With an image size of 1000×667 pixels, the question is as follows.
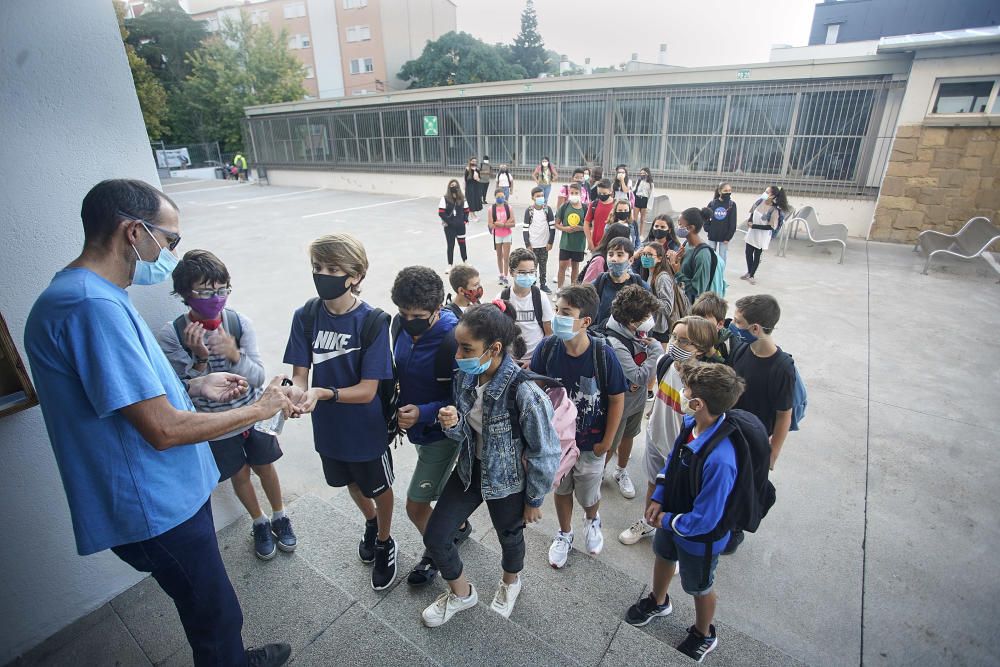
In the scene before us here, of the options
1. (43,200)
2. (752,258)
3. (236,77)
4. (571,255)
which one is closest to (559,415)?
(43,200)

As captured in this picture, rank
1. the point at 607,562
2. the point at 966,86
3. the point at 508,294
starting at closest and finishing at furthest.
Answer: the point at 607,562
the point at 508,294
the point at 966,86

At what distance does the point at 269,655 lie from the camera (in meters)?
2.02

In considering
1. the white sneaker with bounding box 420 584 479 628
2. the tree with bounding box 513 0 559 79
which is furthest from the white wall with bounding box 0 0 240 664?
the tree with bounding box 513 0 559 79

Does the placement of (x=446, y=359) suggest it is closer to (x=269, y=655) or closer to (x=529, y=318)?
(x=269, y=655)

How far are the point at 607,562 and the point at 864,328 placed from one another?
558 cm

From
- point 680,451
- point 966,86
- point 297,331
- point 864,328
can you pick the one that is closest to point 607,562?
point 680,451

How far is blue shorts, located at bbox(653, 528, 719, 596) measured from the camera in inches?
84.7

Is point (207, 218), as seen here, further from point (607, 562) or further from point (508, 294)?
point (607, 562)

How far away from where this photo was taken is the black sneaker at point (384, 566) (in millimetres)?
2484

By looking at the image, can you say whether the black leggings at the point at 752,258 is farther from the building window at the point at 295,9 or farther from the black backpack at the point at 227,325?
the building window at the point at 295,9

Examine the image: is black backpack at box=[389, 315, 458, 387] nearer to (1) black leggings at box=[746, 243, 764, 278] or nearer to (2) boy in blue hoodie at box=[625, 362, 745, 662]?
(2) boy in blue hoodie at box=[625, 362, 745, 662]

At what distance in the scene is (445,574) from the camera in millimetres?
2230

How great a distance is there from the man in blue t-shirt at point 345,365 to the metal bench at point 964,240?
34.0 feet

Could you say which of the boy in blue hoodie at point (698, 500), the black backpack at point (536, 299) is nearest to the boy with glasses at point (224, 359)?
the black backpack at point (536, 299)
